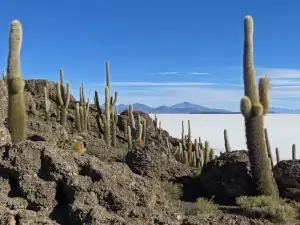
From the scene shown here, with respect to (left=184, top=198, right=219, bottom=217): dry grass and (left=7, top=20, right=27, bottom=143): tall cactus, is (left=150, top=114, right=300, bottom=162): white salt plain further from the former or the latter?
(left=184, top=198, right=219, bottom=217): dry grass

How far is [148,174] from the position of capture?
351 inches

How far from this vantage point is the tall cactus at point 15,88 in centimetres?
971

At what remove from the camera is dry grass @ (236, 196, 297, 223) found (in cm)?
728

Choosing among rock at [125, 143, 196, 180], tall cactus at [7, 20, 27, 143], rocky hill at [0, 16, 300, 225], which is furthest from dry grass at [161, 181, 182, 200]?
tall cactus at [7, 20, 27, 143]

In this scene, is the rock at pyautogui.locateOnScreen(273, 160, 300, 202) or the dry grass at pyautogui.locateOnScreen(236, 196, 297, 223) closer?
the dry grass at pyautogui.locateOnScreen(236, 196, 297, 223)

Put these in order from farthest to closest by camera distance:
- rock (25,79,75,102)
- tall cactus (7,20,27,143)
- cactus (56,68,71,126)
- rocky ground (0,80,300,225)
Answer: rock (25,79,75,102)
cactus (56,68,71,126)
tall cactus (7,20,27,143)
rocky ground (0,80,300,225)

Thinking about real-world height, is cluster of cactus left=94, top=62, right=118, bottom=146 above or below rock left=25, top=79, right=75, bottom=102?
below

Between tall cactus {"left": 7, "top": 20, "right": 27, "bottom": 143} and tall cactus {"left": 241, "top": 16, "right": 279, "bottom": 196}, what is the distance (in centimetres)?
433

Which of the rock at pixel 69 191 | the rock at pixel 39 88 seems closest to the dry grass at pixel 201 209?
the rock at pixel 69 191

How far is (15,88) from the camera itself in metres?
9.78

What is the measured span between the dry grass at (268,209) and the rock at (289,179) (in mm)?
1386

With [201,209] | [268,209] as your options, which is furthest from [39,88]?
[268,209]

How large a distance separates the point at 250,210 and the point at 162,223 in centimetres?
195

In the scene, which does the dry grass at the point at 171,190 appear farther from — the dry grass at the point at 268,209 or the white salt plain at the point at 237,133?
the white salt plain at the point at 237,133
